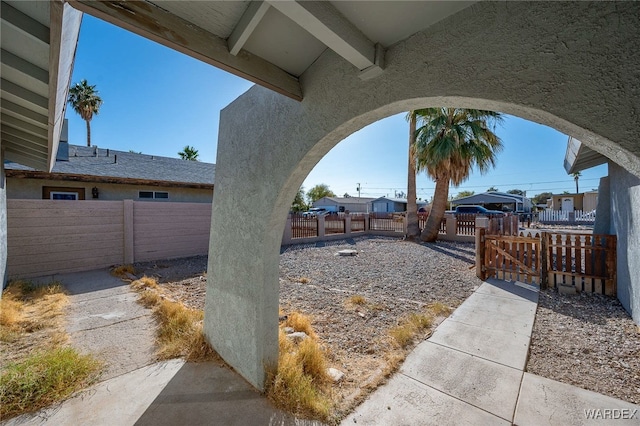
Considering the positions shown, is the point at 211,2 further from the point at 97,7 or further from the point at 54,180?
the point at 54,180

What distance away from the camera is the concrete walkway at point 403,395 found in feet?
7.30

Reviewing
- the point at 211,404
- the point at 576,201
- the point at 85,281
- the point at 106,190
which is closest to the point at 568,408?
the point at 211,404

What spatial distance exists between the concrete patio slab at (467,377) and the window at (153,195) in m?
12.8

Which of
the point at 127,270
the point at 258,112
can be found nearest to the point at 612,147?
the point at 258,112

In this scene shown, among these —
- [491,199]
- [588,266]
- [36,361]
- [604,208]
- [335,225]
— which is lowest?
[36,361]

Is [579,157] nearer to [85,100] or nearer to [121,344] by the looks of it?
[121,344]

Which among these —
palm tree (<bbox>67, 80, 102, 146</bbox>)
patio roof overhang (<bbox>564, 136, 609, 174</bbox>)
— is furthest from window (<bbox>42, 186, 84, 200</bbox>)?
palm tree (<bbox>67, 80, 102, 146</bbox>)

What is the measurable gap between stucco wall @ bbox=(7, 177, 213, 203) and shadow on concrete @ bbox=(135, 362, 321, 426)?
11.1 m

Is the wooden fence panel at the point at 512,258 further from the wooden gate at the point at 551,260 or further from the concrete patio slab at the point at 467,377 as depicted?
the concrete patio slab at the point at 467,377

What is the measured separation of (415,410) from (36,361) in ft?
12.6

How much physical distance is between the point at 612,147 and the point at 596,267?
20.8 feet

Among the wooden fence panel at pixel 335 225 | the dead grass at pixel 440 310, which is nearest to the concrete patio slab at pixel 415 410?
the dead grass at pixel 440 310

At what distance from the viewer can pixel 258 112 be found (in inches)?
107

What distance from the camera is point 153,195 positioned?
1204cm
